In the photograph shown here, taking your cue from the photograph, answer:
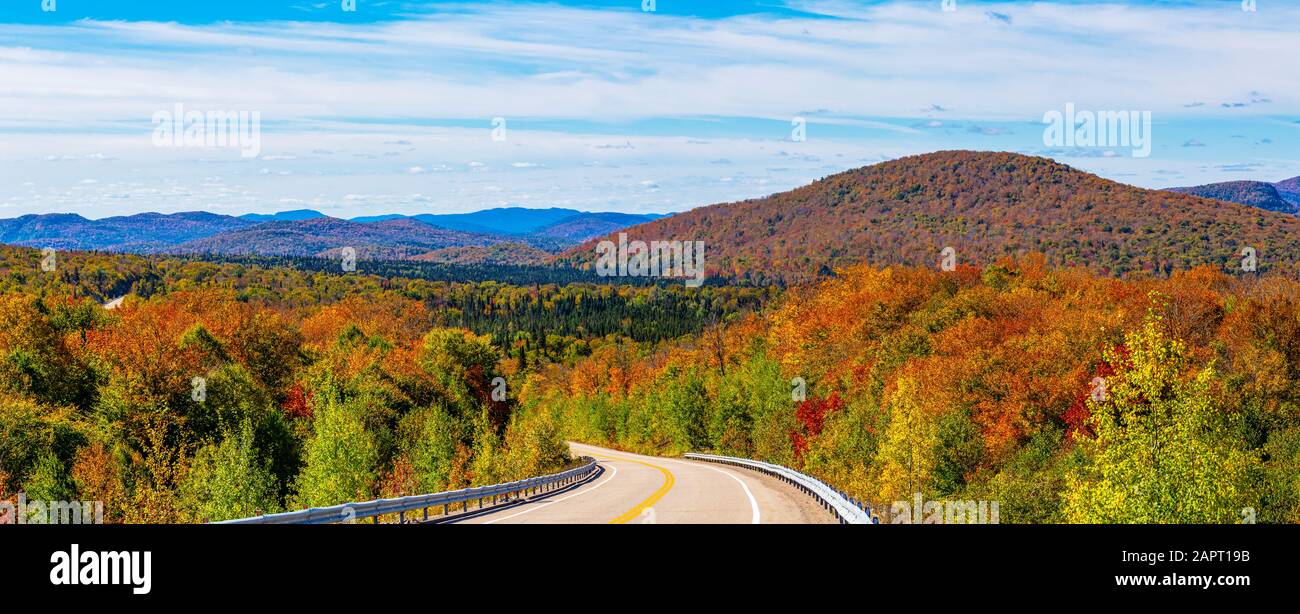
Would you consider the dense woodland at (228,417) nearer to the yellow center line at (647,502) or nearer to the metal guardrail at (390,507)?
the yellow center line at (647,502)

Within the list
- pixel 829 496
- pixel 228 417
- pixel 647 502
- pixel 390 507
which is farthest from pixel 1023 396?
pixel 228 417

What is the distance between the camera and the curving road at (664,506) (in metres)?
21.2

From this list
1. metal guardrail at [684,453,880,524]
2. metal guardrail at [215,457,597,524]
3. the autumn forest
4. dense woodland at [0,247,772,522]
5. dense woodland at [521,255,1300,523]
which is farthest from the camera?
Answer: dense woodland at [0,247,772,522]

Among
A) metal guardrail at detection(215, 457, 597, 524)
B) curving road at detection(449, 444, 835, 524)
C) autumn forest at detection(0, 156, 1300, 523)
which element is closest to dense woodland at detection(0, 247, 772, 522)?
autumn forest at detection(0, 156, 1300, 523)

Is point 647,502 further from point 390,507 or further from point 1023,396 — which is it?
point 1023,396

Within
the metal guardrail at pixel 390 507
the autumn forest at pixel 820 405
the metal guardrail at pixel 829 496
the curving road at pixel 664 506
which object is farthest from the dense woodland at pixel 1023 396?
the metal guardrail at pixel 390 507

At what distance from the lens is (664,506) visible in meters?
24.7

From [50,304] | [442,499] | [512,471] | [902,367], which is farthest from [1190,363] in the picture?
[50,304]

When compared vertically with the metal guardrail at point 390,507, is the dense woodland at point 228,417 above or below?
below

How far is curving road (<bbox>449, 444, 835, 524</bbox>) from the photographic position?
21203 millimetres

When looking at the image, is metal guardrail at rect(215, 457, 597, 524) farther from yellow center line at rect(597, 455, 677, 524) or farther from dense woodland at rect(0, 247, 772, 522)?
dense woodland at rect(0, 247, 772, 522)
